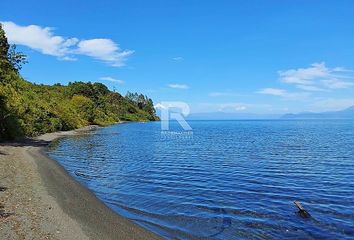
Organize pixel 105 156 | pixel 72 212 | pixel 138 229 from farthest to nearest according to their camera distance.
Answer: pixel 105 156
pixel 72 212
pixel 138 229

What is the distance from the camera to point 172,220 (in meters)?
17.2

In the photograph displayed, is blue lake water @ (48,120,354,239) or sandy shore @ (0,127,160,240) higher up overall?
sandy shore @ (0,127,160,240)

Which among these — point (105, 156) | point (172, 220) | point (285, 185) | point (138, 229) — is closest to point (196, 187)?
point (285, 185)

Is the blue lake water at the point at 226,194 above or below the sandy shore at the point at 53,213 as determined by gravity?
below

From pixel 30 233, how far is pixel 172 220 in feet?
22.3

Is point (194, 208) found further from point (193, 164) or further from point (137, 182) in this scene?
point (193, 164)

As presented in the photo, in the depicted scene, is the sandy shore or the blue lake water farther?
the blue lake water

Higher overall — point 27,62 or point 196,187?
point 27,62

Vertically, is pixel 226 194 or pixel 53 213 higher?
pixel 53 213

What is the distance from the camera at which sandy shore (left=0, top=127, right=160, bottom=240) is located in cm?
1305

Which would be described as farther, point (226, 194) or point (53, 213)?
point (226, 194)

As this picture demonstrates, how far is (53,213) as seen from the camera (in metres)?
15.6

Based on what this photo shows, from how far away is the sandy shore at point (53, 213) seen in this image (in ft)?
42.8

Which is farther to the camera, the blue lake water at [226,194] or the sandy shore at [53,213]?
→ the blue lake water at [226,194]
